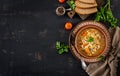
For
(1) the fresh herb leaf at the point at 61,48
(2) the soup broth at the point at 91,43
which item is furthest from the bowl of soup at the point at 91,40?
(1) the fresh herb leaf at the point at 61,48

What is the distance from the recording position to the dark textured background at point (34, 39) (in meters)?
4.31

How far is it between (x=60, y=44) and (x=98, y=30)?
1.40 ft

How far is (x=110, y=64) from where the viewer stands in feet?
13.6

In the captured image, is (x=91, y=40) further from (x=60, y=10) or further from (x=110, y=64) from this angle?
(x=60, y=10)

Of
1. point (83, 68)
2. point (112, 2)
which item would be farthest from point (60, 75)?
point (112, 2)

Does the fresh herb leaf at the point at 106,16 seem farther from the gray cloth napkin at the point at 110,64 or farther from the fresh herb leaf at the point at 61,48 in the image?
the fresh herb leaf at the point at 61,48

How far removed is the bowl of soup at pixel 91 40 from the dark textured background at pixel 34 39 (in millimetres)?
108

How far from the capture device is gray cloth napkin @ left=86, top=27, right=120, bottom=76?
4141 mm

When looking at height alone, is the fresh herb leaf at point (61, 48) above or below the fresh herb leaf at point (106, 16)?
below

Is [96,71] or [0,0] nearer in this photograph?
[96,71]

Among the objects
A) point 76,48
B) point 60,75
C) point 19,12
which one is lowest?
point 60,75

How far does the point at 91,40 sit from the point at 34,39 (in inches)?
24.3

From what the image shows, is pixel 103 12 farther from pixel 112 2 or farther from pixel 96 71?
pixel 96 71

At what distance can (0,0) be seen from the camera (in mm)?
4484
